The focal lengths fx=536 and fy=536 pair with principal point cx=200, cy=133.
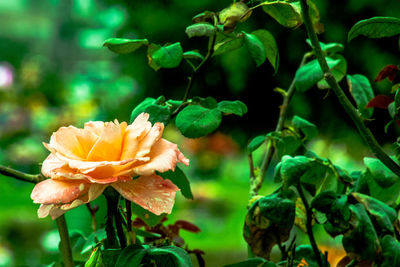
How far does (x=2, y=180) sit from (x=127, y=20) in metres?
2.01

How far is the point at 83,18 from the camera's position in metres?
5.57

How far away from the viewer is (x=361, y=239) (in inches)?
12.9

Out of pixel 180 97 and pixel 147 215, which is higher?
pixel 147 215

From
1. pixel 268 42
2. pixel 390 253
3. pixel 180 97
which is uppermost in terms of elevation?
pixel 268 42

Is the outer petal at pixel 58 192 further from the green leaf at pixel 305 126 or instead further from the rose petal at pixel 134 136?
the green leaf at pixel 305 126

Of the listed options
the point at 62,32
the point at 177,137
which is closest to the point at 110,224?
the point at 177,137

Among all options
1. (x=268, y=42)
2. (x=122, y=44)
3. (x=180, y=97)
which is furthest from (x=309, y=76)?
(x=180, y=97)

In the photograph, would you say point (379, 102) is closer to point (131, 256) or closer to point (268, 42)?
point (268, 42)

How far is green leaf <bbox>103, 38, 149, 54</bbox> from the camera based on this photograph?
36cm

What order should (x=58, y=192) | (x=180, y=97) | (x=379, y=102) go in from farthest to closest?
(x=180, y=97) → (x=379, y=102) → (x=58, y=192)

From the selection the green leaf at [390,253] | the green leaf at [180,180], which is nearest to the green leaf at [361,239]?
the green leaf at [390,253]

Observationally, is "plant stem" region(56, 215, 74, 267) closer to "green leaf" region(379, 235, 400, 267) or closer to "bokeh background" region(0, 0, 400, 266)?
"bokeh background" region(0, 0, 400, 266)

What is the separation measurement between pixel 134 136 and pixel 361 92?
0.72ft

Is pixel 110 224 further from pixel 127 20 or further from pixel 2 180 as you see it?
pixel 2 180
